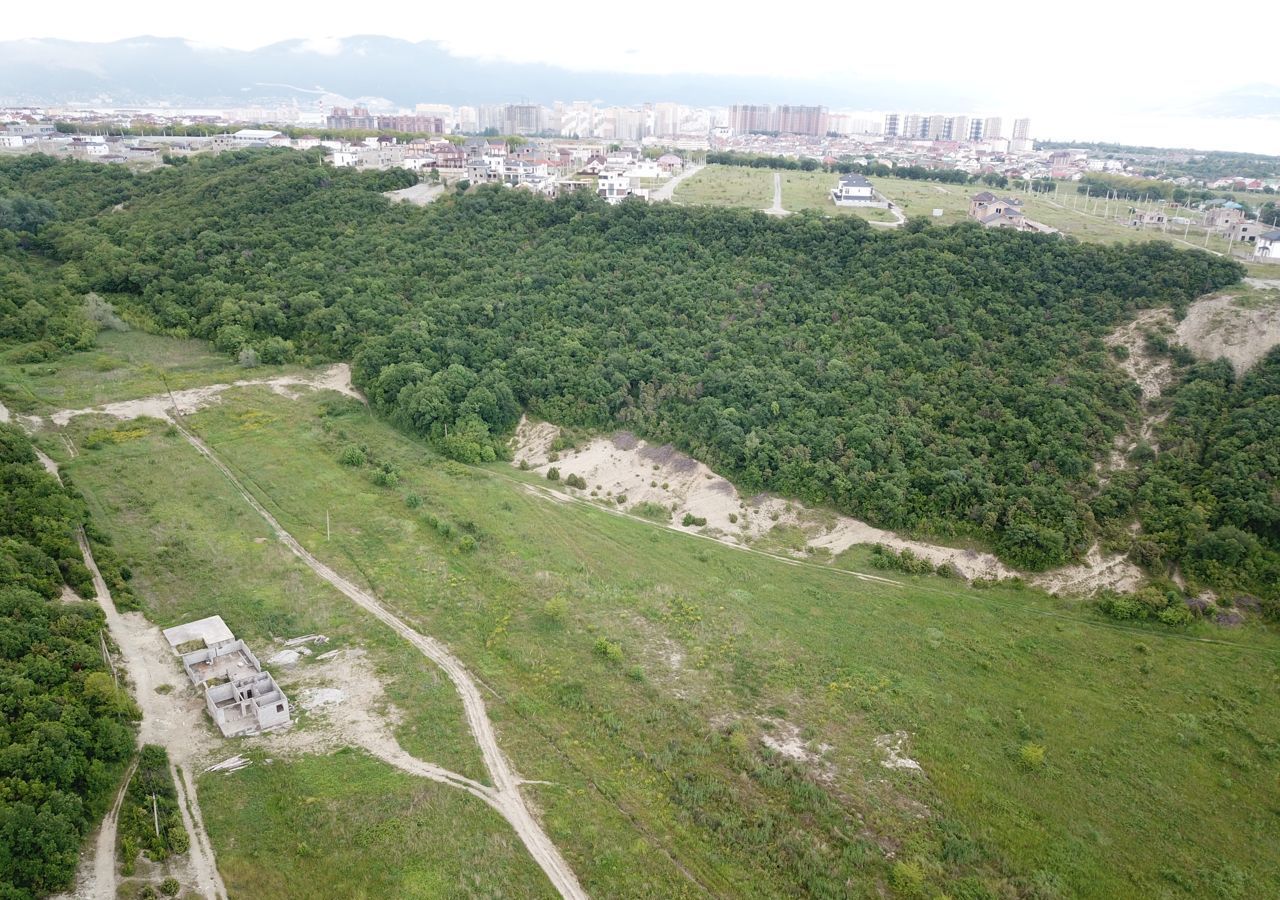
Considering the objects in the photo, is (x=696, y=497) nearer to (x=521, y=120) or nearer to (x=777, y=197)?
(x=777, y=197)

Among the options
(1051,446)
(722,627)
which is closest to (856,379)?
(1051,446)

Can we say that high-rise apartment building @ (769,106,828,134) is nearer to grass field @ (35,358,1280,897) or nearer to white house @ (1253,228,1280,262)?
white house @ (1253,228,1280,262)

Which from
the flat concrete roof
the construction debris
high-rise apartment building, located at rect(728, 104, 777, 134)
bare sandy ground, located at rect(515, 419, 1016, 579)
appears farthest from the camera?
high-rise apartment building, located at rect(728, 104, 777, 134)

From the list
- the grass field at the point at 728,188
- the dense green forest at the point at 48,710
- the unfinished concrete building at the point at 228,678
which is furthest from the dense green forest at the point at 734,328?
the dense green forest at the point at 48,710

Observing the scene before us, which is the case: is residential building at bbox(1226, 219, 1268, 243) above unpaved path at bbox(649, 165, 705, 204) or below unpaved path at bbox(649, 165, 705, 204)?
below

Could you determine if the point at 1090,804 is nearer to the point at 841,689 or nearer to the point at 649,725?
the point at 841,689

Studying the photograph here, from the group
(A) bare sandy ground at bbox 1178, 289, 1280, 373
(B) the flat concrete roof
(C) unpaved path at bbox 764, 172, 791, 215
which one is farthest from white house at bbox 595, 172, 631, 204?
(B) the flat concrete roof
